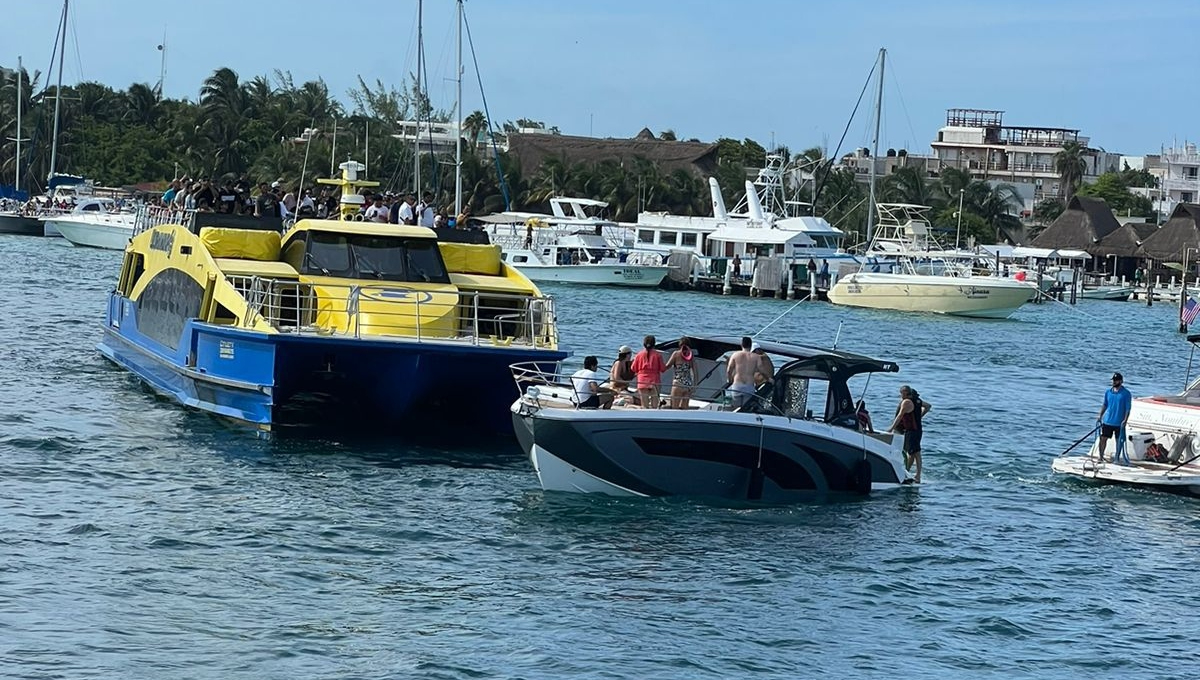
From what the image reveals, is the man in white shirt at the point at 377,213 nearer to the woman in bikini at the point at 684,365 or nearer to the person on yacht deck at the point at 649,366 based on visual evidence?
the woman in bikini at the point at 684,365

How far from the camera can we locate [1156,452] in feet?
83.1

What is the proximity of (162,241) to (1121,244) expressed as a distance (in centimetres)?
9858

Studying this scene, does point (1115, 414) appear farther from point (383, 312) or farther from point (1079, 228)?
point (1079, 228)

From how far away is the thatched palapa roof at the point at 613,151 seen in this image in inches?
4894

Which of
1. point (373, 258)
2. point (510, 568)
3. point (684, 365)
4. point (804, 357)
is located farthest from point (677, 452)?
point (373, 258)

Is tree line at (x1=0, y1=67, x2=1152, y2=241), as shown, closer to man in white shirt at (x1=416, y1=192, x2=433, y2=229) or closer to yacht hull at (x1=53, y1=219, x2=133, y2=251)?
yacht hull at (x1=53, y1=219, x2=133, y2=251)

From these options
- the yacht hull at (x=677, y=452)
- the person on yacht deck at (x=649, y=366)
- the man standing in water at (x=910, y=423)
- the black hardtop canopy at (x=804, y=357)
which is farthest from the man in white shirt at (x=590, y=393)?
the man standing in water at (x=910, y=423)

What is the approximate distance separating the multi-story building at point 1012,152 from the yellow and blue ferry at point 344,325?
12607 cm

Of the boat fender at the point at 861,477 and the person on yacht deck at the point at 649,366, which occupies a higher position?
the person on yacht deck at the point at 649,366

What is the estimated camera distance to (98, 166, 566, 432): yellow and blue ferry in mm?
25797

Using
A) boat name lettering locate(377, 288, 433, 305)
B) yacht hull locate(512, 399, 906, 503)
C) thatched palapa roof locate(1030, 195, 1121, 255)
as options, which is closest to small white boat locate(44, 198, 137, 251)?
boat name lettering locate(377, 288, 433, 305)

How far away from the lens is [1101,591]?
1952 centimetres

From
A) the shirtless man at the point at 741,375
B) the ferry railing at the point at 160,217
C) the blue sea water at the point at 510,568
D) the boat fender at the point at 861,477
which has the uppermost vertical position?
the ferry railing at the point at 160,217

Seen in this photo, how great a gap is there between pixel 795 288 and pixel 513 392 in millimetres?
57551
